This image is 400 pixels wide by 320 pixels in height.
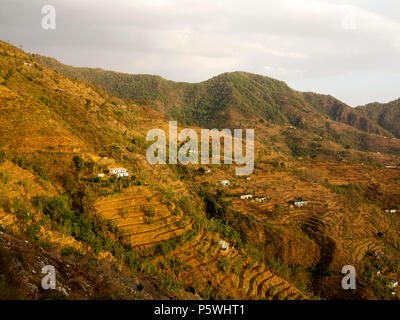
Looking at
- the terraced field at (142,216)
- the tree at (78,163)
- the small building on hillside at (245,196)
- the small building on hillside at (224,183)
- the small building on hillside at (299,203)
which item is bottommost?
the small building on hillside at (299,203)

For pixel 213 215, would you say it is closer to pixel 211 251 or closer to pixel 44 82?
pixel 211 251

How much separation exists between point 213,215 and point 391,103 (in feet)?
531

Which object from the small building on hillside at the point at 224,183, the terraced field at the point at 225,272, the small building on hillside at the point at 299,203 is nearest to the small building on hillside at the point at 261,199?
the small building on hillside at the point at 299,203

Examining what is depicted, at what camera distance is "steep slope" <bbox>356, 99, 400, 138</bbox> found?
412ft

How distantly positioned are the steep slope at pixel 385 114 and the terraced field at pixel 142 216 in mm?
138713

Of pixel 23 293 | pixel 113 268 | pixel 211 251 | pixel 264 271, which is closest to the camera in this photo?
pixel 23 293

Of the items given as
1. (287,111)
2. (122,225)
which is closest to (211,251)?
(122,225)

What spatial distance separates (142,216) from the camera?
46.1ft

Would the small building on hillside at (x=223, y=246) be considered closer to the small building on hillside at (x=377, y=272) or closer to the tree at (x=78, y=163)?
the tree at (x=78, y=163)

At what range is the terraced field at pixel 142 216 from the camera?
1320 centimetres

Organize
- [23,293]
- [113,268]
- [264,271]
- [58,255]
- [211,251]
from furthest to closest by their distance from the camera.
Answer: [264,271], [211,251], [113,268], [58,255], [23,293]

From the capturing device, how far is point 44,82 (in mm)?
29250

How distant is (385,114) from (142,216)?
159426mm

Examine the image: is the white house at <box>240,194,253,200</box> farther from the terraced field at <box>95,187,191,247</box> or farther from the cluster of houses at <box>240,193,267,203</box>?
the terraced field at <box>95,187,191,247</box>
